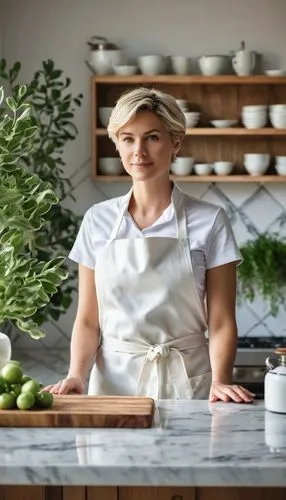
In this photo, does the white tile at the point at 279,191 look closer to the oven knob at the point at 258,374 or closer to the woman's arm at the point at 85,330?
the oven knob at the point at 258,374

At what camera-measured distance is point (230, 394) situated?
2.51m

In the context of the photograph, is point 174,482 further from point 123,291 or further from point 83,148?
point 83,148

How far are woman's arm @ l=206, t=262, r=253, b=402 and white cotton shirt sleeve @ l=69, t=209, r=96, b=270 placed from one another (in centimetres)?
33

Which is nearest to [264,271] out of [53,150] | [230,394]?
[53,150]

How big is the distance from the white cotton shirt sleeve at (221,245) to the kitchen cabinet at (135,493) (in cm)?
81

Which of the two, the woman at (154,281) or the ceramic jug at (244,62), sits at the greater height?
the ceramic jug at (244,62)

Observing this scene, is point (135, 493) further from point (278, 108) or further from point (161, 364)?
point (278, 108)

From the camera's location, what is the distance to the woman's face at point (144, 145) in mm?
2707

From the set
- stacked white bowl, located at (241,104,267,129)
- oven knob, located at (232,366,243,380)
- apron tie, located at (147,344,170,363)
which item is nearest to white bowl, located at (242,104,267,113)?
stacked white bowl, located at (241,104,267,129)

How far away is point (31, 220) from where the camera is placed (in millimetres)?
2465

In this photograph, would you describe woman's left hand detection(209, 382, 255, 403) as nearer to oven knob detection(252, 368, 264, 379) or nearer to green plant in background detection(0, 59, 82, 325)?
oven knob detection(252, 368, 264, 379)

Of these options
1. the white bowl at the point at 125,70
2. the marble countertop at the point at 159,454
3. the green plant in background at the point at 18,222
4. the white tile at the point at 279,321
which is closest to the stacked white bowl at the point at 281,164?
the white tile at the point at 279,321

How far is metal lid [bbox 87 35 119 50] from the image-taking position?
14.9ft

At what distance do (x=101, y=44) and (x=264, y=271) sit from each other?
1.18 meters
